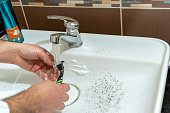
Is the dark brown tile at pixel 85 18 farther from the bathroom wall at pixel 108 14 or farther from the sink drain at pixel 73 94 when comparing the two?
the sink drain at pixel 73 94

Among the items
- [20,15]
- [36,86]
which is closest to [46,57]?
[36,86]

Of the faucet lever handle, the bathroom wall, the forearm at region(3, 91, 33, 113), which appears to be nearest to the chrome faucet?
the faucet lever handle

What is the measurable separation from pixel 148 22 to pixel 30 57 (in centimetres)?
40

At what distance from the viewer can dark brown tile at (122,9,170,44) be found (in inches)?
28.2

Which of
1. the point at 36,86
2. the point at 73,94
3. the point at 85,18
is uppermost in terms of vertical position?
the point at 85,18

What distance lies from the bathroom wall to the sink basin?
4 cm

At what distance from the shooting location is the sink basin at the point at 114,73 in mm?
640

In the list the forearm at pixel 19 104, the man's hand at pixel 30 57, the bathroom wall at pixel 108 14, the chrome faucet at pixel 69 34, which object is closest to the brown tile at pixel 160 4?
the bathroom wall at pixel 108 14

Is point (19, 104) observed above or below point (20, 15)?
below

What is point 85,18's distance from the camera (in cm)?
82

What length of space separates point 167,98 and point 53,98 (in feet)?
1.08

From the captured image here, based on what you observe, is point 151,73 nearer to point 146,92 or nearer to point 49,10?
point 146,92

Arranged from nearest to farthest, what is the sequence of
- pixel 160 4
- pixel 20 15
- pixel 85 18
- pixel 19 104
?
1. pixel 19 104
2. pixel 160 4
3. pixel 85 18
4. pixel 20 15

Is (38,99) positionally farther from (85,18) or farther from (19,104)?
(85,18)
